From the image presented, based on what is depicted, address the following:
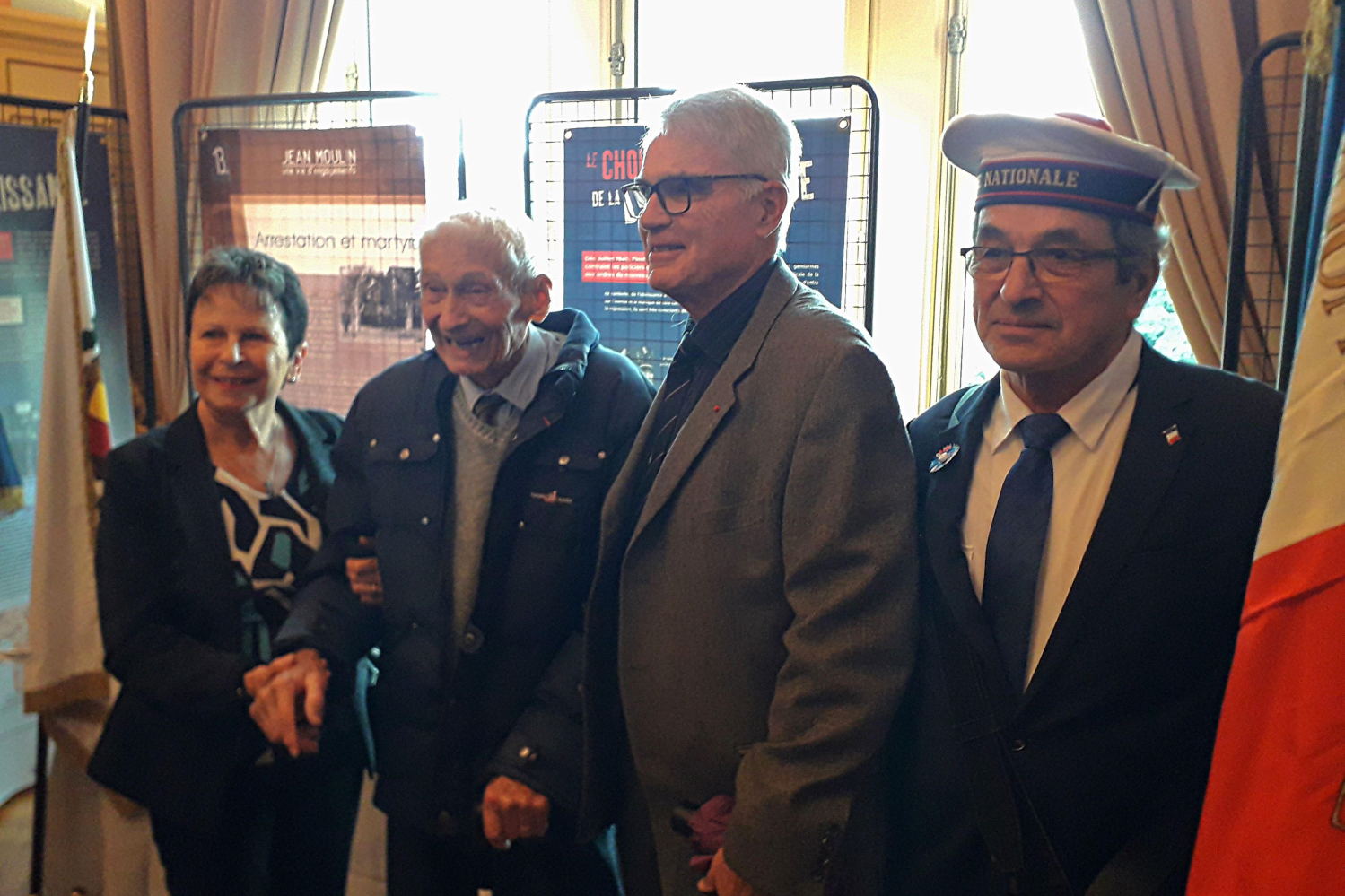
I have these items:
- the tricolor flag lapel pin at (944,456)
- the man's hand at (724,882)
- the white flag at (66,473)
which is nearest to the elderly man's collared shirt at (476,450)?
the man's hand at (724,882)

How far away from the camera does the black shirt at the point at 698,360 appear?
1.29 m

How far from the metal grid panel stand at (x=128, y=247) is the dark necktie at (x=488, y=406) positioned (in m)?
1.93

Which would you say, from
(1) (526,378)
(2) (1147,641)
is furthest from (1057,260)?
(1) (526,378)

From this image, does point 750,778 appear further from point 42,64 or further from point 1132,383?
point 42,64

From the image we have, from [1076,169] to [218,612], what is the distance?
4.97ft

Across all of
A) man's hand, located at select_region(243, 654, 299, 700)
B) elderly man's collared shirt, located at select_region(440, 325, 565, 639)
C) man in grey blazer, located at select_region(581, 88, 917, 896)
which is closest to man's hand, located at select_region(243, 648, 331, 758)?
man's hand, located at select_region(243, 654, 299, 700)

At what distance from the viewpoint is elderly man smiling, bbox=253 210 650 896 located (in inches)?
56.8

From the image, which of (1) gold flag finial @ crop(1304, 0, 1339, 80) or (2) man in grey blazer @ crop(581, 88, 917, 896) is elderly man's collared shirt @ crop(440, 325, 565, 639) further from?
(1) gold flag finial @ crop(1304, 0, 1339, 80)

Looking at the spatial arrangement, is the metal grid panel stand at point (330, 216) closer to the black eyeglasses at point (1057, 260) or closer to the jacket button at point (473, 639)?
the jacket button at point (473, 639)

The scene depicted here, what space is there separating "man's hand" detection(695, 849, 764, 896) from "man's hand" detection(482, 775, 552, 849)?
316 millimetres

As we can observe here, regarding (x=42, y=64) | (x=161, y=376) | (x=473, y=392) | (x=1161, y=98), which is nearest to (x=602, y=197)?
(x=473, y=392)

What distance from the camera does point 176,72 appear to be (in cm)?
289

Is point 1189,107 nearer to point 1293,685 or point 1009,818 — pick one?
point 1293,685

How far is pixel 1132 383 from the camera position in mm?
1186
